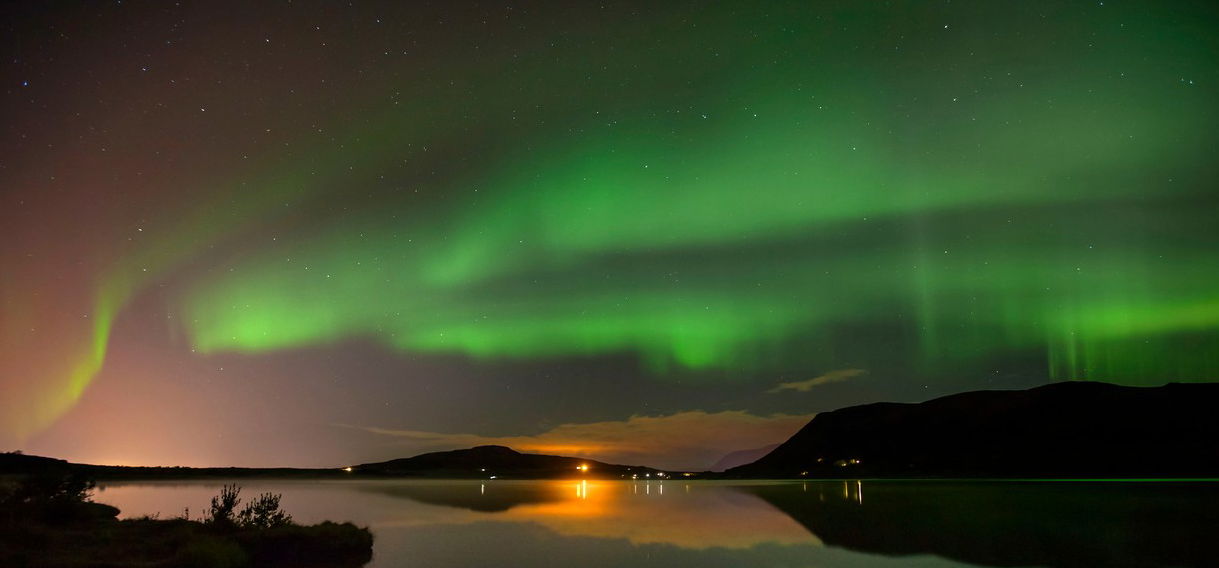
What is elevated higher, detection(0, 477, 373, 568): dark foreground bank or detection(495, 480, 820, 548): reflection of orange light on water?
detection(0, 477, 373, 568): dark foreground bank

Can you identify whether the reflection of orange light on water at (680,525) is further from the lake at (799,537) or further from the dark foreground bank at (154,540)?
the dark foreground bank at (154,540)

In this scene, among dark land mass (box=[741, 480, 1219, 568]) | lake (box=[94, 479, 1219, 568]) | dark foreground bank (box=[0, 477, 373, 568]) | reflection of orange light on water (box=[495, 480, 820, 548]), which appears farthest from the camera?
reflection of orange light on water (box=[495, 480, 820, 548])

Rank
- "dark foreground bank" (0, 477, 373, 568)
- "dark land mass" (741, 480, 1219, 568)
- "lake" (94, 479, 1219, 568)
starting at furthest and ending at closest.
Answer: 1. "dark land mass" (741, 480, 1219, 568)
2. "lake" (94, 479, 1219, 568)
3. "dark foreground bank" (0, 477, 373, 568)

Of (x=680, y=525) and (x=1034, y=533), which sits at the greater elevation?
(x=1034, y=533)

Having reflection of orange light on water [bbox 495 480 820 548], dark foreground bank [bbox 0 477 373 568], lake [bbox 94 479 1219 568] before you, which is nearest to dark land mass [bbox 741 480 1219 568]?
lake [bbox 94 479 1219 568]

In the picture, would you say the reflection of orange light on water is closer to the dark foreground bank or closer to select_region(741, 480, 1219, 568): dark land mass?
select_region(741, 480, 1219, 568): dark land mass

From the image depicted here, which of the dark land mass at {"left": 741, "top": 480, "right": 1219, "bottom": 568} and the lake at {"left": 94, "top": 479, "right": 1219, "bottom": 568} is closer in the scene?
the lake at {"left": 94, "top": 479, "right": 1219, "bottom": 568}

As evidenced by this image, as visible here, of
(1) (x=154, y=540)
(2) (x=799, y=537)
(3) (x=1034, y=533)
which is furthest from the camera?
(3) (x=1034, y=533)

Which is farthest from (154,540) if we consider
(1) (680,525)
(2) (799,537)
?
Answer: (1) (680,525)

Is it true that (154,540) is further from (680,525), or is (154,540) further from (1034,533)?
(1034,533)

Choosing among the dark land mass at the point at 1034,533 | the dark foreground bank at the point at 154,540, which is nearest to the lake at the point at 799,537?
the dark land mass at the point at 1034,533

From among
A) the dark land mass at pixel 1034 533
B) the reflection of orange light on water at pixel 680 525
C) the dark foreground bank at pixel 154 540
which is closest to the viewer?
the dark foreground bank at pixel 154 540

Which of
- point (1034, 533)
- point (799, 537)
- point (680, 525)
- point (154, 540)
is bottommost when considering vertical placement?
point (680, 525)

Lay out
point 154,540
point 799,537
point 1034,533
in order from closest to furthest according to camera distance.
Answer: point 154,540 → point 799,537 → point 1034,533
